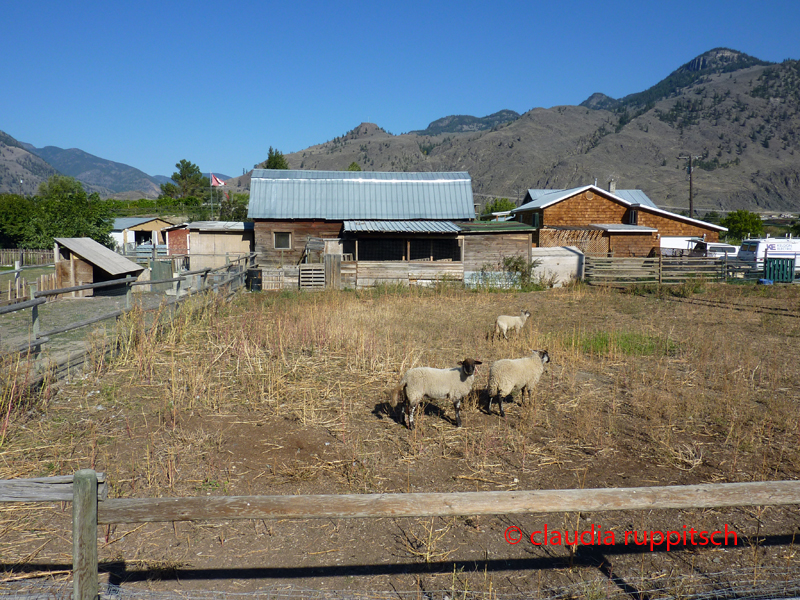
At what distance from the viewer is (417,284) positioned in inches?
931

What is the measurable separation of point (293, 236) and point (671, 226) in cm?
2732

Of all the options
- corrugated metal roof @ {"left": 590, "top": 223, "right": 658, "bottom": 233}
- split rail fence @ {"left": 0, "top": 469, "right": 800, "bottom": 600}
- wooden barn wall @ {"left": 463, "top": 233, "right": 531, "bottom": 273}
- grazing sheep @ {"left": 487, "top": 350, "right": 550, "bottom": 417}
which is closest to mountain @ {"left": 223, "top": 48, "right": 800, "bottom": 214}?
corrugated metal roof @ {"left": 590, "top": 223, "right": 658, "bottom": 233}

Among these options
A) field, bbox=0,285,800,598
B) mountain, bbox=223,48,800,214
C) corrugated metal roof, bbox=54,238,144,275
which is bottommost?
field, bbox=0,285,800,598

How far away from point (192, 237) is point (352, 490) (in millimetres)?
28492

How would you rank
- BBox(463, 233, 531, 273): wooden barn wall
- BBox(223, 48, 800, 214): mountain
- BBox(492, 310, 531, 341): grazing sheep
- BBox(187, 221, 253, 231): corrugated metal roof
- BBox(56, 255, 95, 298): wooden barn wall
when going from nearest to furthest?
BBox(492, 310, 531, 341): grazing sheep, BBox(56, 255, 95, 298): wooden barn wall, BBox(463, 233, 531, 273): wooden barn wall, BBox(187, 221, 253, 231): corrugated metal roof, BBox(223, 48, 800, 214): mountain

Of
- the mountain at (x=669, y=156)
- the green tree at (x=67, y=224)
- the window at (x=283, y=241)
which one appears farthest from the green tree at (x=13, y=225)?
the mountain at (x=669, y=156)

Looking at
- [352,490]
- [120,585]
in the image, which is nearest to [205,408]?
[352,490]

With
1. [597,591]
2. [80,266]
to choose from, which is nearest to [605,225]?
[80,266]

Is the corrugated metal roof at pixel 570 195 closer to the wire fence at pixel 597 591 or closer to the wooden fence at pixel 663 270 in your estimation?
the wooden fence at pixel 663 270

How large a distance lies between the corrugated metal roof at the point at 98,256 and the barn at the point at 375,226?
25.4 feet

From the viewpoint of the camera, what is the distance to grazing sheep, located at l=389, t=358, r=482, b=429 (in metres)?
6.68

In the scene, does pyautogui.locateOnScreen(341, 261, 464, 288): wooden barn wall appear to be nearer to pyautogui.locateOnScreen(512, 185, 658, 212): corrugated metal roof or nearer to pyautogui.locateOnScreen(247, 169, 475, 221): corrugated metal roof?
pyautogui.locateOnScreen(247, 169, 475, 221): corrugated metal roof

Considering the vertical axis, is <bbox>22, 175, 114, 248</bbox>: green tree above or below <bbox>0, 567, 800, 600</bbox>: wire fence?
above

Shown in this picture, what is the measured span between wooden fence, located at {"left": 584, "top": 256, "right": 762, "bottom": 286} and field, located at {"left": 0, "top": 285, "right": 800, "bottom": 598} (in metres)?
12.6
